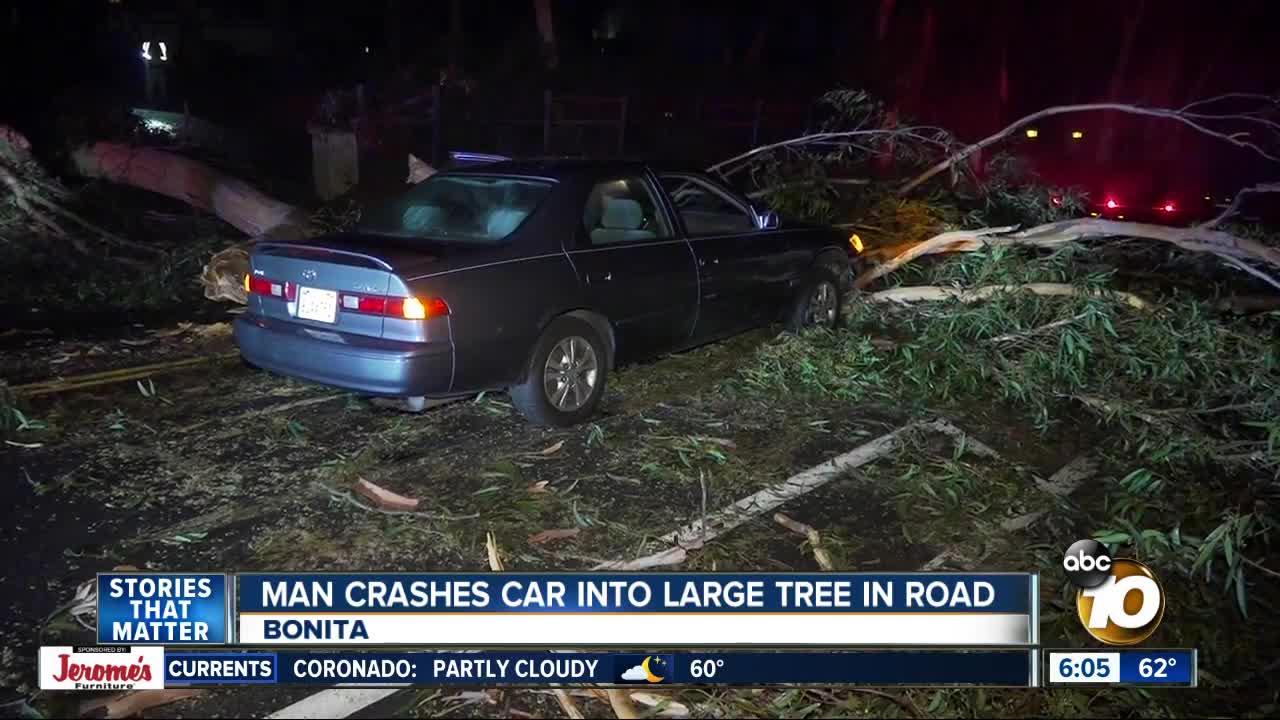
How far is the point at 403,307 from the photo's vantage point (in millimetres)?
4762

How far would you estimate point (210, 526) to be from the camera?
4.35 meters

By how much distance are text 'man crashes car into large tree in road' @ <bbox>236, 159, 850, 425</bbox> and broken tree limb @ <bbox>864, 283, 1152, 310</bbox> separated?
5.37 feet

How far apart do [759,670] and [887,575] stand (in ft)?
2.39

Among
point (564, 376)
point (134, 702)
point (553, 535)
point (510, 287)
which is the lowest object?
point (134, 702)

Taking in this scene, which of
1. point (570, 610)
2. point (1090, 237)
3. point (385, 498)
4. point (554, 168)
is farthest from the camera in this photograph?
point (1090, 237)

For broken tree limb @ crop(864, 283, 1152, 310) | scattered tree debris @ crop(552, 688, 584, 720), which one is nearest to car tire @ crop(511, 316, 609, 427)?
scattered tree debris @ crop(552, 688, 584, 720)

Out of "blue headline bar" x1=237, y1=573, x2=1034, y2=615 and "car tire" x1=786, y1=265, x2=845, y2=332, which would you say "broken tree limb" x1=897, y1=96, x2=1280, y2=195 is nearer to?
"car tire" x1=786, y1=265, x2=845, y2=332

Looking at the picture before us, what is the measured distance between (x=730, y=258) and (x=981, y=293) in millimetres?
2169

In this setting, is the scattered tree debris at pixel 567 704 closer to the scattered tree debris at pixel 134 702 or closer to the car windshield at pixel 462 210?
the scattered tree debris at pixel 134 702

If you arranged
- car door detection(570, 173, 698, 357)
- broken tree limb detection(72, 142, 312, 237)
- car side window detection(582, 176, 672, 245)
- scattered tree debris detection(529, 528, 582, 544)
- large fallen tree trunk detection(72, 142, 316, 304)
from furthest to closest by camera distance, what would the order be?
broken tree limb detection(72, 142, 312, 237) < large fallen tree trunk detection(72, 142, 316, 304) < car side window detection(582, 176, 672, 245) < car door detection(570, 173, 698, 357) < scattered tree debris detection(529, 528, 582, 544)

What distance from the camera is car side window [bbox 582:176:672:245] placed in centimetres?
579

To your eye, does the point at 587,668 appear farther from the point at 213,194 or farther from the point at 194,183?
the point at 194,183

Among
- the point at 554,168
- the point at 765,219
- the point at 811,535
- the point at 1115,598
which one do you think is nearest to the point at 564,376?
the point at 554,168

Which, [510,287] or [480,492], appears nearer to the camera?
[480,492]
